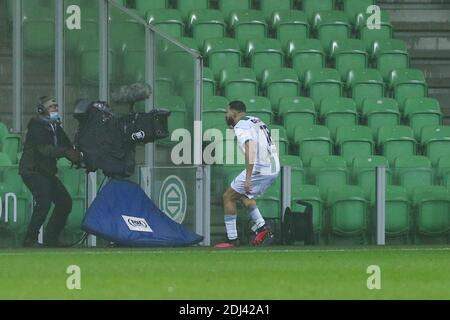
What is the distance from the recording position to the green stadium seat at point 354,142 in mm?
20203

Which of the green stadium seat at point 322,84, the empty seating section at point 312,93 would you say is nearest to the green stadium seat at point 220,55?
the empty seating section at point 312,93

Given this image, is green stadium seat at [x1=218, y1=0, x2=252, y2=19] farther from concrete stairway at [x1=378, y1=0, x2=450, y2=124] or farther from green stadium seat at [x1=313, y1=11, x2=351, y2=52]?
concrete stairway at [x1=378, y1=0, x2=450, y2=124]

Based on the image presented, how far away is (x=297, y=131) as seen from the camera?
795 inches

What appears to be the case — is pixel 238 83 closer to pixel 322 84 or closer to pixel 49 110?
pixel 322 84

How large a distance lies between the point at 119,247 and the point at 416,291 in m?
5.87

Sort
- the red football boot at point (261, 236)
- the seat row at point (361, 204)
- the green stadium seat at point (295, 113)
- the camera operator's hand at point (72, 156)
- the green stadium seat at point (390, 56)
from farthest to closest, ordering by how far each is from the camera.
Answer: the green stadium seat at point (390, 56) < the green stadium seat at point (295, 113) < the seat row at point (361, 204) < the red football boot at point (261, 236) < the camera operator's hand at point (72, 156)

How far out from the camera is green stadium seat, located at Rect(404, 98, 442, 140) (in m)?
21.2

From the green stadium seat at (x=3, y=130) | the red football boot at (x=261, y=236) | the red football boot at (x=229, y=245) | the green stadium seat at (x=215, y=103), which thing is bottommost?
the red football boot at (x=229, y=245)

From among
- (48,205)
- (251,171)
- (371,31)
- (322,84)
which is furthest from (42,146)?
(371,31)

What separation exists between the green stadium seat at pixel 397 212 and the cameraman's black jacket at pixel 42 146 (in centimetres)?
364

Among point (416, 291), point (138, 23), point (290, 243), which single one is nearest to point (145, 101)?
point (138, 23)

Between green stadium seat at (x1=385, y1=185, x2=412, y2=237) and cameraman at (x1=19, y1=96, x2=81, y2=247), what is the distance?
3.55 metres

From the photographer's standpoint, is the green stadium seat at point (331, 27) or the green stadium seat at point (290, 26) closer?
the green stadium seat at point (290, 26)

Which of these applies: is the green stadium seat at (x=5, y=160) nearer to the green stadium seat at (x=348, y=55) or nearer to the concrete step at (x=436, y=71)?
the green stadium seat at (x=348, y=55)
